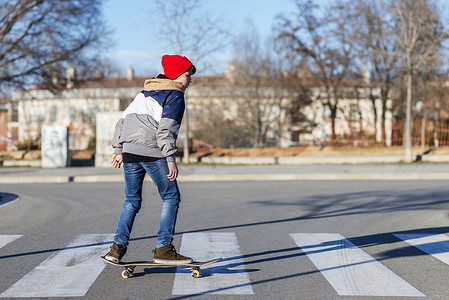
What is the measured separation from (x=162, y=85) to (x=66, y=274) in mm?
1948

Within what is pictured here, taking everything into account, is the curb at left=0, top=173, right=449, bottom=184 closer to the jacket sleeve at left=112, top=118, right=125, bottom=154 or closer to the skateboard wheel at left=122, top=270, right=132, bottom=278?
the jacket sleeve at left=112, top=118, right=125, bottom=154

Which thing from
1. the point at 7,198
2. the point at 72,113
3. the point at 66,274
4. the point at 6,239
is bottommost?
the point at 7,198

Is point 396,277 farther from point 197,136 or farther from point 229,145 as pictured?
point 197,136

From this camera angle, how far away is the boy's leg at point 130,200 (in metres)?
5.04

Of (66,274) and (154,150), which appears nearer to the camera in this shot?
(154,150)

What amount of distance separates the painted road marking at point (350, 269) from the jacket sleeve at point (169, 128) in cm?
183

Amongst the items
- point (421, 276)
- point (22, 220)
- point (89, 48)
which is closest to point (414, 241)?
point (421, 276)

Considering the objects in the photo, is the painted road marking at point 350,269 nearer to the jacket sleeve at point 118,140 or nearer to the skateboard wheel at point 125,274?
the skateboard wheel at point 125,274

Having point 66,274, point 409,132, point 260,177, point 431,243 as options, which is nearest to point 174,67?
point 66,274

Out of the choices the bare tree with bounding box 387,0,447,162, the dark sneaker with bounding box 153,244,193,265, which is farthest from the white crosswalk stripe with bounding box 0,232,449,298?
the bare tree with bounding box 387,0,447,162

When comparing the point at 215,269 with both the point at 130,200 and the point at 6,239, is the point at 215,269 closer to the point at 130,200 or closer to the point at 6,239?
the point at 130,200

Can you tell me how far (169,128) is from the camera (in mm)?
4738

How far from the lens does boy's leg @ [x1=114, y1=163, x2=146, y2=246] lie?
5.04 metres

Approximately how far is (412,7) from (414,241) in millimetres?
19551
